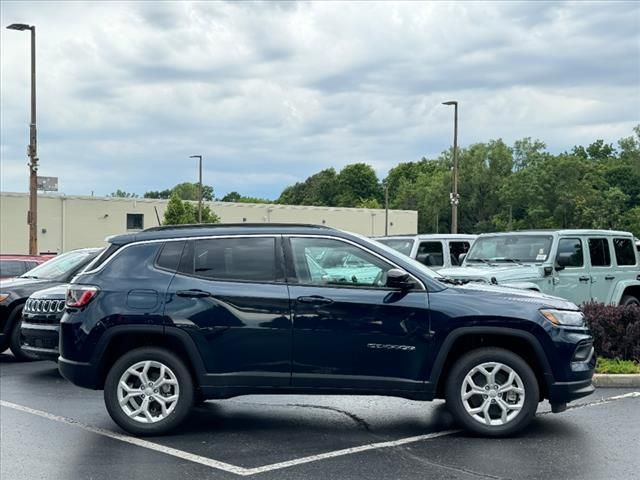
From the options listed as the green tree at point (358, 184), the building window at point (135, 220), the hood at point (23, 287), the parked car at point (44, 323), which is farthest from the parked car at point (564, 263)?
the green tree at point (358, 184)

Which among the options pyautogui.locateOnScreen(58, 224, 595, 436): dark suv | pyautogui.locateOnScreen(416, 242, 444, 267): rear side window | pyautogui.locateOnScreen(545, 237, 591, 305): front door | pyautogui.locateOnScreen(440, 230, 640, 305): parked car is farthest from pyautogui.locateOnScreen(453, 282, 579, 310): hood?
pyautogui.locateOnScreen(416, 242, 444, 267): rear side window

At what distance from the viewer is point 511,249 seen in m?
12.3

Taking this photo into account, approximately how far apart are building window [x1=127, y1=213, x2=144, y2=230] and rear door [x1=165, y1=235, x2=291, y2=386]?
5491 cm

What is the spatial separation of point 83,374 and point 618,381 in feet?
19.4

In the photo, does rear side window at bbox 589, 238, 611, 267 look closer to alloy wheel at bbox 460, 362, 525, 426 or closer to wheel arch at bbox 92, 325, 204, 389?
alloy wheel at bbox 460, 362, 525, 426

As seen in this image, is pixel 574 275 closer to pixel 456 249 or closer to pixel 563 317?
pixel 456 249

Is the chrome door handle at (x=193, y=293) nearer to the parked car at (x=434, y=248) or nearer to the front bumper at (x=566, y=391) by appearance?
the front bumper at (x=566, y=391)

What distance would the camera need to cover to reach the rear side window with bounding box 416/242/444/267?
1441 cm

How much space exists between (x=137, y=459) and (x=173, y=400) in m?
0.74

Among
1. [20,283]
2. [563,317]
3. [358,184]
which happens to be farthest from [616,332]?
[358,184]

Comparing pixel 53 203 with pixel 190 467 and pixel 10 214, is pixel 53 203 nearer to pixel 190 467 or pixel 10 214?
pixel 10 214

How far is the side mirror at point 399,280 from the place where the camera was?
6.34 metres

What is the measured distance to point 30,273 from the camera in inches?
A: 468

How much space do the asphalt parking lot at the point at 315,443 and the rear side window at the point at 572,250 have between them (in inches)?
163
